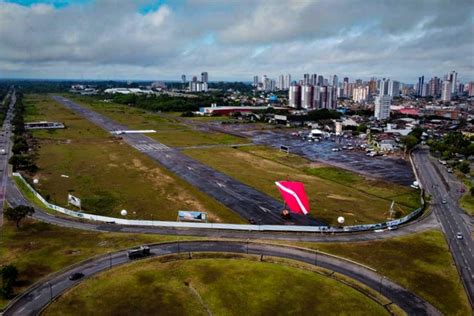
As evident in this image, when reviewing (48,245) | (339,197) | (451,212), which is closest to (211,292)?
(48,245)

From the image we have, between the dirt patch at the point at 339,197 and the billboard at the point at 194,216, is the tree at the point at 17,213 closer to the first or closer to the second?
the billboard at the point at 194,216

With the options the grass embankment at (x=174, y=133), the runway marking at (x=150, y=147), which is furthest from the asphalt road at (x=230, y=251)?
the grass embankment at (x=174, y=133)

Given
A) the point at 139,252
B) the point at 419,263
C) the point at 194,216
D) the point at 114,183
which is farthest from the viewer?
the point at 114,183

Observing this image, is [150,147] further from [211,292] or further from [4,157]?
[211,292]

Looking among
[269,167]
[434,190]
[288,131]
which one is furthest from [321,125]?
[434,190]

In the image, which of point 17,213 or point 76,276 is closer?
point 76,276

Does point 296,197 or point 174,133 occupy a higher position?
point 296,197

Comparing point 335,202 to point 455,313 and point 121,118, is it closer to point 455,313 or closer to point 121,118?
point 455,313
